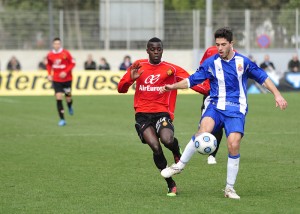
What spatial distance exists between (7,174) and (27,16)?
29962 mm

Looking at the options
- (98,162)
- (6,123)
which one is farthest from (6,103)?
(98,162)

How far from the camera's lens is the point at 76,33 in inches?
1658

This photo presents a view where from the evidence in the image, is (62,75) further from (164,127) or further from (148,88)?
(164,127)

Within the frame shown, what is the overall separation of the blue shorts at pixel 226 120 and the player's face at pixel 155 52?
1.01m

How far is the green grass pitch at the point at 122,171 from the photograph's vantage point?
946cm

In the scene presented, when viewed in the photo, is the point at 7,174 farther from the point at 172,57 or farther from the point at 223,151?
the point at 172,57

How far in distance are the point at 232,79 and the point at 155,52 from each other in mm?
1164

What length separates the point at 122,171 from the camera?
12508 mm

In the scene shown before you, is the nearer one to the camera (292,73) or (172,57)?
(292,73)

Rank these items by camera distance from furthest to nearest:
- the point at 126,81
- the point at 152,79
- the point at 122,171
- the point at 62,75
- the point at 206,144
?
the point at 62,75
the point at 122,171
the point at 152,79
the point at 126,81
the point at 206,144

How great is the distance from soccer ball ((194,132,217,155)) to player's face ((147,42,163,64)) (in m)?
1.43

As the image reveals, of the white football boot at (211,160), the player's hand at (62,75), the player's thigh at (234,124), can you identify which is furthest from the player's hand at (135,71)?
the player's hand at (62,75)

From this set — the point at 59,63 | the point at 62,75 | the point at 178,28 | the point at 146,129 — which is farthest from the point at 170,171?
the point at 178,28

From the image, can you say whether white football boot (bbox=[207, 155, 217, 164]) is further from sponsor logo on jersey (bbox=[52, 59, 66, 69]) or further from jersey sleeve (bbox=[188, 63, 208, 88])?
sponsor logo on jersey (bbox=[52, 59, 66, 69])
